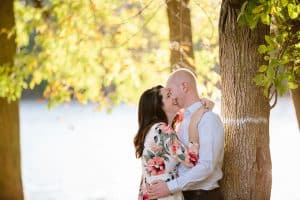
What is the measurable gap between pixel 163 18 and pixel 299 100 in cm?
729

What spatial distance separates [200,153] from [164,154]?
0.28 meters

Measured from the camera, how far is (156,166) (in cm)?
582

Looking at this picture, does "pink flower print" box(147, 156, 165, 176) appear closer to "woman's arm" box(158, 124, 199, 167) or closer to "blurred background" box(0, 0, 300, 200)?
"woman's arm" box(158, 124, 199, 167)

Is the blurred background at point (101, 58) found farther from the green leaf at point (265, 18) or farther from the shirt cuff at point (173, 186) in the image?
the shirt cuff at point (173, 186)

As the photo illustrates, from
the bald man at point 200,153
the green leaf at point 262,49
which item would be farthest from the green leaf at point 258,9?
the bald man at point 200,153

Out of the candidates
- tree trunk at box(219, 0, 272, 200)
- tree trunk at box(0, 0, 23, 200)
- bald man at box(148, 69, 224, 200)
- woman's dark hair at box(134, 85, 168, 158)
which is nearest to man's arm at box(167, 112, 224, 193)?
bald man at box(148, 69, 224, 200)

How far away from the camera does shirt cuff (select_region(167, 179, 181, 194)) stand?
5758 millimetres

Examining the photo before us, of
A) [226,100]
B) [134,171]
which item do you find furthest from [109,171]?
[226,100]

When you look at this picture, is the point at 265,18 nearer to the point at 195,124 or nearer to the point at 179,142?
the point at 195,124

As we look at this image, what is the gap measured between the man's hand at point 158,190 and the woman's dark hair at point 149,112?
0.30 meters

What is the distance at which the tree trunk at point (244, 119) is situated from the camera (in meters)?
6.22

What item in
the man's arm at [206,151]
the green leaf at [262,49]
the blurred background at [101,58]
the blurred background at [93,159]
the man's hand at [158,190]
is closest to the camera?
the man's arm at [206,151]

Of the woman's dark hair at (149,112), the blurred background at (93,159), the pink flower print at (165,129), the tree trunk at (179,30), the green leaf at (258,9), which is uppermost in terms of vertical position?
the tree trunk at (179,30)

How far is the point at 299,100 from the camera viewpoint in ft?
27.5
